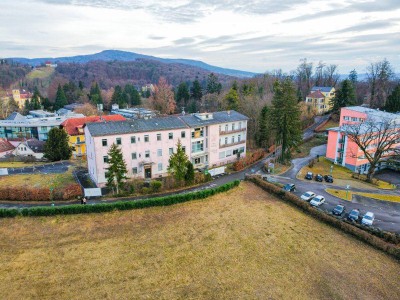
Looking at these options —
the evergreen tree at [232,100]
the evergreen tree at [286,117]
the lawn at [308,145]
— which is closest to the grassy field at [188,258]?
→ the evergreen tree at [286,117]

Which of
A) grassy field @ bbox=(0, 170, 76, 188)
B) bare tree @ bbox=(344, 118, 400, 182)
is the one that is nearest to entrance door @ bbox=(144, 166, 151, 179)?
grassy field @ bbox=(0, 170, 76, 188)

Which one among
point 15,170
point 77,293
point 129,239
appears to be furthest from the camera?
point 15,170

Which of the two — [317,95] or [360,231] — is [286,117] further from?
[317,95]

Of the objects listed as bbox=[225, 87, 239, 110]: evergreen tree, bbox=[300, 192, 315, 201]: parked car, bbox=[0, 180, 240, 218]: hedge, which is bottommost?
bbox=[300, 192, 315, 201]: parked car

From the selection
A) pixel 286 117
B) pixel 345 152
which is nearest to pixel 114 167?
pixel 286 117

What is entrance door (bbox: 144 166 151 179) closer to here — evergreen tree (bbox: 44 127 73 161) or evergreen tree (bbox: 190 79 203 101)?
evergreen tree (bbox: 44 127 73 161)

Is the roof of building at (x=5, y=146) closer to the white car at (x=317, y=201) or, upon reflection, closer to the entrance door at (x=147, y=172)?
the entrance door at (x=147, y=172)

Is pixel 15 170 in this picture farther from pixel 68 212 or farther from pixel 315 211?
pixel 315 211

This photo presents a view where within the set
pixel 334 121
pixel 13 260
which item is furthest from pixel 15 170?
pixel 334 121
